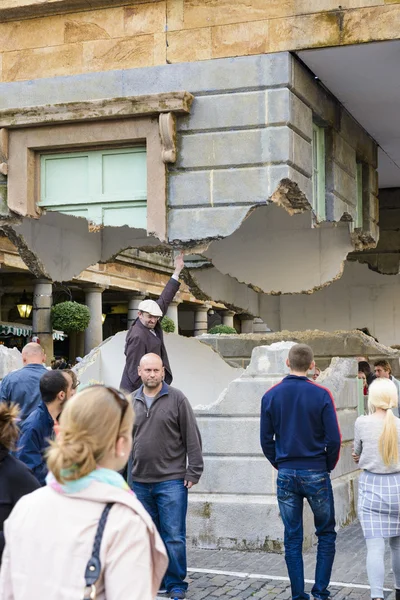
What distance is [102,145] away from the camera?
10820mm

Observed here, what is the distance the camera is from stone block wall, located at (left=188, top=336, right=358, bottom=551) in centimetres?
945

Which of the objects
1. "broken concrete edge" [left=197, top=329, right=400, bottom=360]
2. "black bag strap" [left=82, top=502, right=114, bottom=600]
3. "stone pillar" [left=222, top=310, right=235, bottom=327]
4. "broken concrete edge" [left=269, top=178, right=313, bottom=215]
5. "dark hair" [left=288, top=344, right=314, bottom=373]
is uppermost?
"stone pillar" [left=222, top=310, right=235, bottom=327]

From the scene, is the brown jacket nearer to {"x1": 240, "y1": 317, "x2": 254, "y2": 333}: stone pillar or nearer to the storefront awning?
the storefront awning

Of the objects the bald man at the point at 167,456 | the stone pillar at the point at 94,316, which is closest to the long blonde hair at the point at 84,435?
the bald man at the point at 167,456

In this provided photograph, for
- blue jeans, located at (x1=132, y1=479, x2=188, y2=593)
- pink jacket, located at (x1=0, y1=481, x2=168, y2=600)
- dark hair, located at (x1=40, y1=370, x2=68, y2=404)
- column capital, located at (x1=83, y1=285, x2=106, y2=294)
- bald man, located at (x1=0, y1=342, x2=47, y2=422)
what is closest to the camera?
pink jacket, located at (x1=0, y1=481, x2=168, y2=600)

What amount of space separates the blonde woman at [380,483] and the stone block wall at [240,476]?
7.73ft

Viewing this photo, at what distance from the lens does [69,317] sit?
93.7 feet

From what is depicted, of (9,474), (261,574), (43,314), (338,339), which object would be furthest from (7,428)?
(43,314)

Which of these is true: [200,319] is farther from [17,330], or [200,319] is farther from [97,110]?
[97,110]

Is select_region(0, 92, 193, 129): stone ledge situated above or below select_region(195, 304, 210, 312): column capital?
above

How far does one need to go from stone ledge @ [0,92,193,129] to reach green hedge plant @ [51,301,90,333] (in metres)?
17.9

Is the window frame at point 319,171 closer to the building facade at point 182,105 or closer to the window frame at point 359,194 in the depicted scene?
the building facade at point 182,105

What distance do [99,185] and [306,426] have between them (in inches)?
184

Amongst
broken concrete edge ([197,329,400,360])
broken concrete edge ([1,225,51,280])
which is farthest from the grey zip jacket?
broken concrete edge ([197,329,400,360])
